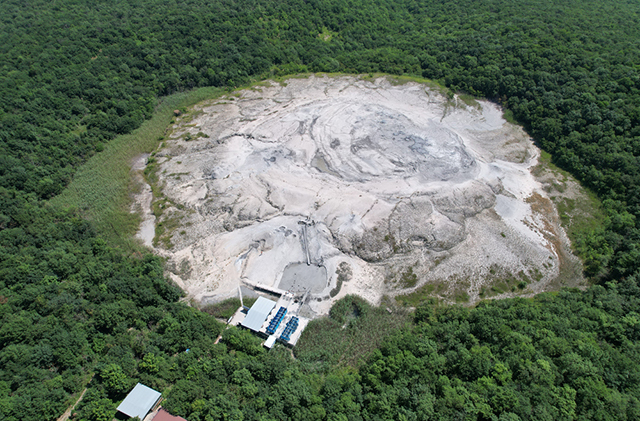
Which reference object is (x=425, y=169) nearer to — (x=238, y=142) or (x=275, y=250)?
(x=275, y=250)

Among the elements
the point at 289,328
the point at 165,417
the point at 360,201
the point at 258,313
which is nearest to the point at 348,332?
the point at 289,328

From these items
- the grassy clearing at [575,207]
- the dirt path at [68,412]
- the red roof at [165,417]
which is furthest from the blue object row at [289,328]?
the grassy clearing at [575,207]

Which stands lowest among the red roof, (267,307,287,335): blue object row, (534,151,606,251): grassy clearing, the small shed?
(267,307,287,335): blue object row

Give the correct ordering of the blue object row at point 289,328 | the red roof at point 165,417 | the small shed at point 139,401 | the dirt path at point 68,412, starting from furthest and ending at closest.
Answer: the blue object row at point 289,328 → the dirt path at point 68,412 → the small shed at point 139,401 → the red roof at point 165,417

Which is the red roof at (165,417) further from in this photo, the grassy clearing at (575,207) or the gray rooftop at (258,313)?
the grassy clearing at (575,207)

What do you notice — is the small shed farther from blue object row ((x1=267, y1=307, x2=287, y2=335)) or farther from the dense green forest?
blue object row ((x1=267, y1=307, x2=287, y2=335))

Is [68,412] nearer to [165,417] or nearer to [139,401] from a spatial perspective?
[139,401]

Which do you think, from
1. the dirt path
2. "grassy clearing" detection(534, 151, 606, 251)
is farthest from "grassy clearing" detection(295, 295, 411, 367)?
"grassy clearing" detection(534, 151, 606, 251)
